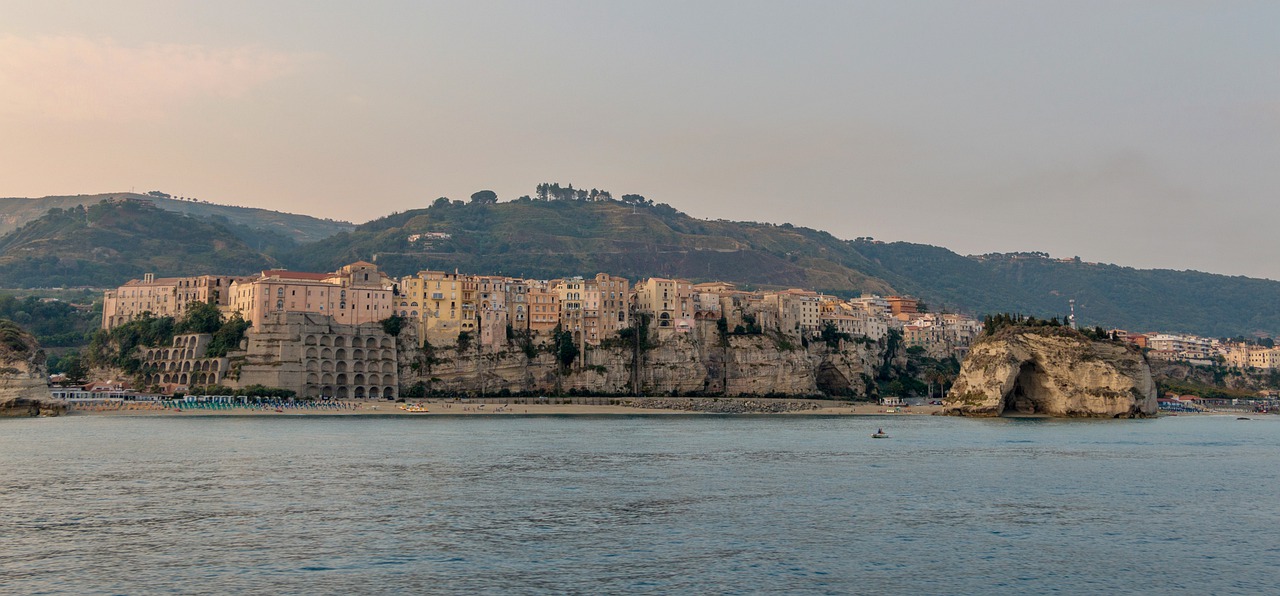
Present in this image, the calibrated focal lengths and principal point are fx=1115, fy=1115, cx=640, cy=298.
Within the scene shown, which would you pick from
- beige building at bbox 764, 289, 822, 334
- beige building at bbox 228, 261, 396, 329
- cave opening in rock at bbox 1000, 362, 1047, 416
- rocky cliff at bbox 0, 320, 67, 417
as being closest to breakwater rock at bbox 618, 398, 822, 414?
beige building at bbox 764, 289, 822, 334

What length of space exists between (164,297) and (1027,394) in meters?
95.6

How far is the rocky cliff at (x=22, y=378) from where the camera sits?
96.6m

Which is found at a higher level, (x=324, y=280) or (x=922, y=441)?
(x=324, y=280)

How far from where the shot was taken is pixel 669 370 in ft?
422

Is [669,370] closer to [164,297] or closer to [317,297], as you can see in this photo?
[317,297]

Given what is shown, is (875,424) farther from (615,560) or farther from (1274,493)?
→ (615,560)

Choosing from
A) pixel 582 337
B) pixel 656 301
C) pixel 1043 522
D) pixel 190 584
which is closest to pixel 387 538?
pixel 190 584

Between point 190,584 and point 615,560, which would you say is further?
point 615,560

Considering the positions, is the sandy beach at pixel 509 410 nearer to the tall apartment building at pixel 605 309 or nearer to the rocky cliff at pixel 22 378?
the rocky cliff at pixel 22 378

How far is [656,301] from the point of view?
135125 mm

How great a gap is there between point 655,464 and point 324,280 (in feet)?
260

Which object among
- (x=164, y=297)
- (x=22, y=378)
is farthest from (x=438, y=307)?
(x=22, y=378)

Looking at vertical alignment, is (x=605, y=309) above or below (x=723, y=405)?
above

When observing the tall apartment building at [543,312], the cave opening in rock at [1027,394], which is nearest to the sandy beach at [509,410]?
the cave opening in rock at [1027,394]
